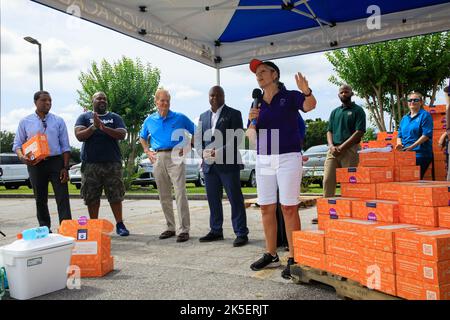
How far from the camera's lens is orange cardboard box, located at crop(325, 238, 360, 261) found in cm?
286

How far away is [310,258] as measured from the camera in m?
3.25

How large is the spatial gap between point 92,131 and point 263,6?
280cm

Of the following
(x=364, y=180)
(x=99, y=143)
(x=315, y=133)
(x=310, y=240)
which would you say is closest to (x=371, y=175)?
(x=364, y=180)

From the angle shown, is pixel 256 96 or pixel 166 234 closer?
pixel 256 96

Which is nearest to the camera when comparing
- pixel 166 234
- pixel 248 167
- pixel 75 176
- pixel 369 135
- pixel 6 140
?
pixel 166 234

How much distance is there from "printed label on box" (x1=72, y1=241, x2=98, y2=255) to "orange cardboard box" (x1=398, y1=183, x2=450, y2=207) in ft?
8.82

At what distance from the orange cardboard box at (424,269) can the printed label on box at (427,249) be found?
0.05 metres

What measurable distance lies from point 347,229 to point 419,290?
66cm

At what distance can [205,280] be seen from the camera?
11.4 ft

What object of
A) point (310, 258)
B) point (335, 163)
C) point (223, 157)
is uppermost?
point (223, 157)

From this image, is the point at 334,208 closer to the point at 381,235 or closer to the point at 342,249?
the point at 342,249

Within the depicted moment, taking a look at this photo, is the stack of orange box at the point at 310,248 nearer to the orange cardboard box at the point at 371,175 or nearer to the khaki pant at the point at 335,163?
the orange cardboard box at the point at 371,175

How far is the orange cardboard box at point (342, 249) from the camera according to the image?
9.37 ft

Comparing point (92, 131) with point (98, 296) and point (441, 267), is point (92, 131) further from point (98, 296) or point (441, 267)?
point (441, 267)
